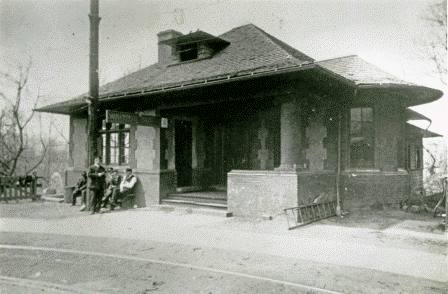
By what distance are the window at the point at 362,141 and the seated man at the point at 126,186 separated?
285 inches

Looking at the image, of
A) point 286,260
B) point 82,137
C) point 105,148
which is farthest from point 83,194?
point 286,260

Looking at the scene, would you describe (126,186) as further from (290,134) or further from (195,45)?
(195,45)

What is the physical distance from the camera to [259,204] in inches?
404

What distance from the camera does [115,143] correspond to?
49.3 ft

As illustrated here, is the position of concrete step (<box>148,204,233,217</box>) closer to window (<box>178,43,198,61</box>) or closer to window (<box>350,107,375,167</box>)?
window (<box>350,107,375,167</box>)

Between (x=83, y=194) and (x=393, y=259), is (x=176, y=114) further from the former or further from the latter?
(x=393, y=259)

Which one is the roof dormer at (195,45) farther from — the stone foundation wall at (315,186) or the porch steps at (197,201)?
the stone foundation wall at (315,186)

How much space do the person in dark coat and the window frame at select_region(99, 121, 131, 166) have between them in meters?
2.45

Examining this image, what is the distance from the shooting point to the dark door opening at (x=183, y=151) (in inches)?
543

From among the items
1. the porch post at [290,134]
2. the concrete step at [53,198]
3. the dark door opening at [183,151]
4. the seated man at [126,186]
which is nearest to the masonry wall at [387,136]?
the porch post at [290,134]

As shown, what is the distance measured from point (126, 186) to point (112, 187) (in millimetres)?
453

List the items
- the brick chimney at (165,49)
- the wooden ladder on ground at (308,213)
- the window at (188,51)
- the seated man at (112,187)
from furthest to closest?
the brick chimney at (165,49) → the window at (188,51) → the seated man at (112,187) → the wooden ladder on ground at (308,213)

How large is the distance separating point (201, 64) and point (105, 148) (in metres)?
5.01

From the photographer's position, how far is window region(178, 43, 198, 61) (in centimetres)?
1562
